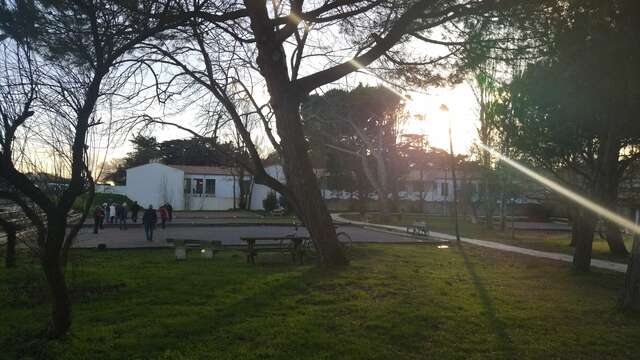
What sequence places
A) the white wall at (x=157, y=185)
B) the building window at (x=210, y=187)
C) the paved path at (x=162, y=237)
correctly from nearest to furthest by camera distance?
the paved path at (x=162, y=237), the white wall at (x=157, y=185), the building window at (x=210, y=187)

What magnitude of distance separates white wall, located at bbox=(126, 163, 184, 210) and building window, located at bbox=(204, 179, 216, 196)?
3.38 m

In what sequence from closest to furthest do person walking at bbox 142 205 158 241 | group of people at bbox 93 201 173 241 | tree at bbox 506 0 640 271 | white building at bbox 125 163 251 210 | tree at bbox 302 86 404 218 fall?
tree at bbox 506 0 640 271, person walking at bbox 142 205 158 241, group of people at bbox 93 201 173 241, tree at bbox 302 86 404 218, white building at bbox 125 163 251 210

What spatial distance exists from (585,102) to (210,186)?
164ft

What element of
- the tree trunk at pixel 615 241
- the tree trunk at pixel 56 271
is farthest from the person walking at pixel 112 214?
the tree trunk at pixel 56 271

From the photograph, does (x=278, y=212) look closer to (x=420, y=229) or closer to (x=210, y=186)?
(x=210, y=186)

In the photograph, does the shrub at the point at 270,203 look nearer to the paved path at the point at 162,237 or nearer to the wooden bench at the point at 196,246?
the paved path at the point at 162,237

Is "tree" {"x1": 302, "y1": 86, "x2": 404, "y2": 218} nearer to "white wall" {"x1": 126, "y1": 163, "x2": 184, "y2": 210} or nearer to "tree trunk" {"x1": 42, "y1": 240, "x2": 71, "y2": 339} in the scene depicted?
"white wall" {"x1": 126, "y1": 163, "x2": 184, "y2": 210}

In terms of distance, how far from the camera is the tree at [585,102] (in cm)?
966

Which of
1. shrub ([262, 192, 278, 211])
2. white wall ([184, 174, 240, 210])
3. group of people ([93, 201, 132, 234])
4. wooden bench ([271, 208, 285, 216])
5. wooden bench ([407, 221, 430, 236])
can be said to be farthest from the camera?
white wall ([184, 174, 240, 210])

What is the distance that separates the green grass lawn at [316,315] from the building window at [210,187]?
4797cm

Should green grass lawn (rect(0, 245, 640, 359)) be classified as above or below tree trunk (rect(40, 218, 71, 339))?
below

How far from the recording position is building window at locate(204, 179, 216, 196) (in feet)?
200

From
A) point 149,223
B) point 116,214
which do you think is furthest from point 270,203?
point 149,223

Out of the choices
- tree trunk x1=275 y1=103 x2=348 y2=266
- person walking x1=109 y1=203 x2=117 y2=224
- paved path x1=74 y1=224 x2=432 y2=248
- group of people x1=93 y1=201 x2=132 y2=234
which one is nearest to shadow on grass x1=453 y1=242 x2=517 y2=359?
tree trunk x1=275 y1=103 x2=348 y2=266
